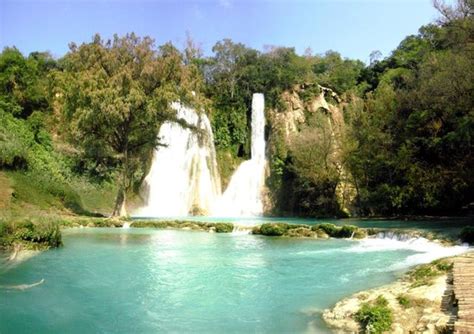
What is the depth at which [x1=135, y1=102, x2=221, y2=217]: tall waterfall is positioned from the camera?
36.6m

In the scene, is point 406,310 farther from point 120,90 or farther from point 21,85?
point 21,85

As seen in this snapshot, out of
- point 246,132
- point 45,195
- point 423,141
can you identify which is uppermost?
point 246,132

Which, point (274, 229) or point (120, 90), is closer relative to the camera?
point (274, 229)

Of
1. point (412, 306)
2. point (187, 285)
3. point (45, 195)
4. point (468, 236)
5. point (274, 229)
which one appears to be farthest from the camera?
point (45, 195)

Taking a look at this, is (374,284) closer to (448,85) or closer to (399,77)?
(448,85)

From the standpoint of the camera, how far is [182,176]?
37.5 m

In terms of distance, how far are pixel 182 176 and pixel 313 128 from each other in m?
10.8

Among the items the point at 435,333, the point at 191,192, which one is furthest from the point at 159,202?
the point at 435,333

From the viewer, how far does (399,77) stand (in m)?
41.6

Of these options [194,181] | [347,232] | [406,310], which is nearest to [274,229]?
[347,232]

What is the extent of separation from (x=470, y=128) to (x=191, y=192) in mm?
21493

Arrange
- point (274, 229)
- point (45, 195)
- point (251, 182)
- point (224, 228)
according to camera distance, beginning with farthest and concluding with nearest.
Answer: point (251, 182), point (45, 195), point (224, 228), point (274, 229)

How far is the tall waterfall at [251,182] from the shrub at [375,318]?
30.1 m

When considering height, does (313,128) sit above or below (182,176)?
above
